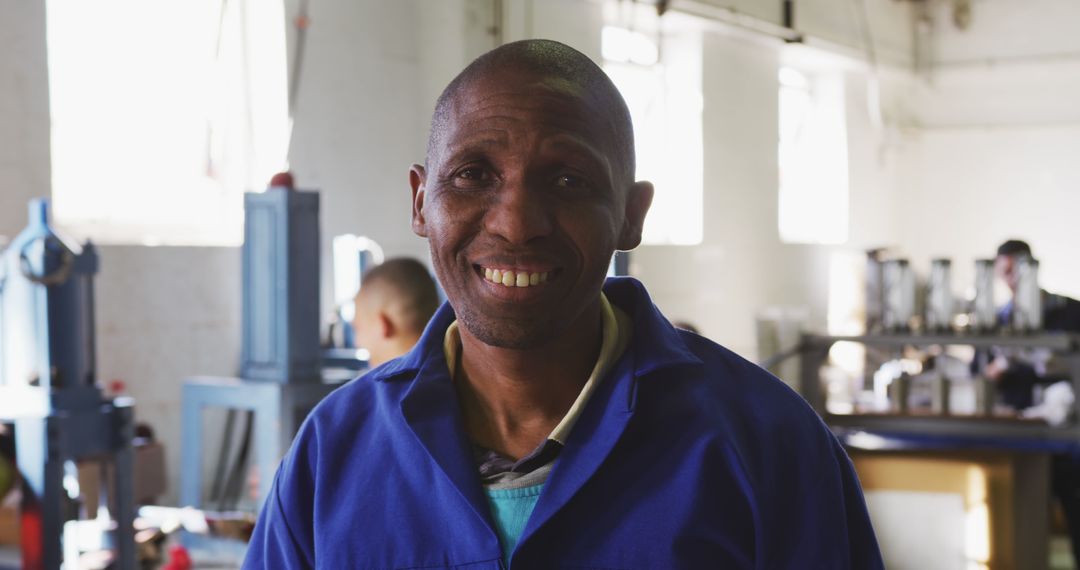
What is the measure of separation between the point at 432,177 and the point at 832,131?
7522 mm

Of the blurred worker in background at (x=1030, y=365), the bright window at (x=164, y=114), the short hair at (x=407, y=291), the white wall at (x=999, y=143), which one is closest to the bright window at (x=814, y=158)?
the white wall at (x=999, y=143)

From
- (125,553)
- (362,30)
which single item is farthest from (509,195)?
(362,30)

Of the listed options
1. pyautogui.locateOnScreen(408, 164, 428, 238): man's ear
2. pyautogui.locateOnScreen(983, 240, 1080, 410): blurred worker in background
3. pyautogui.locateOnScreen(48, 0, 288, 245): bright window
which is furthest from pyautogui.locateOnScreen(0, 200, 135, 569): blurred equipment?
pyautogui.locateOnScreen(983, 240, 1080, 410): blurred worker in background

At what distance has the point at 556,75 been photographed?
0.84 meters

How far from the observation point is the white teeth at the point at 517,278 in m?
0.83

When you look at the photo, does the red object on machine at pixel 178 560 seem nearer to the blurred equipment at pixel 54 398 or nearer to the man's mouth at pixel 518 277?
the blurred equipment at pixel 54 398

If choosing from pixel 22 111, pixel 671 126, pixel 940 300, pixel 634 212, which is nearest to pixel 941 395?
pixel 940 300

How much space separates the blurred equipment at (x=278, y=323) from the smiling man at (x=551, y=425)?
172cm

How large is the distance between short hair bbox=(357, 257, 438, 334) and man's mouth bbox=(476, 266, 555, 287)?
60.2 inches

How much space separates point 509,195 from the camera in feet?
2.70

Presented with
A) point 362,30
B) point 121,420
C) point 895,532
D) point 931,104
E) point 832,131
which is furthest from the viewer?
point 931,104

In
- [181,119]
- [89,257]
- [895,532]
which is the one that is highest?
[181,119]

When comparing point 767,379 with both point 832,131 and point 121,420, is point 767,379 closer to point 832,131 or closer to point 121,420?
point 121,420

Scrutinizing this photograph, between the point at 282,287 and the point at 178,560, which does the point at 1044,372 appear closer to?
the point at 282,287
